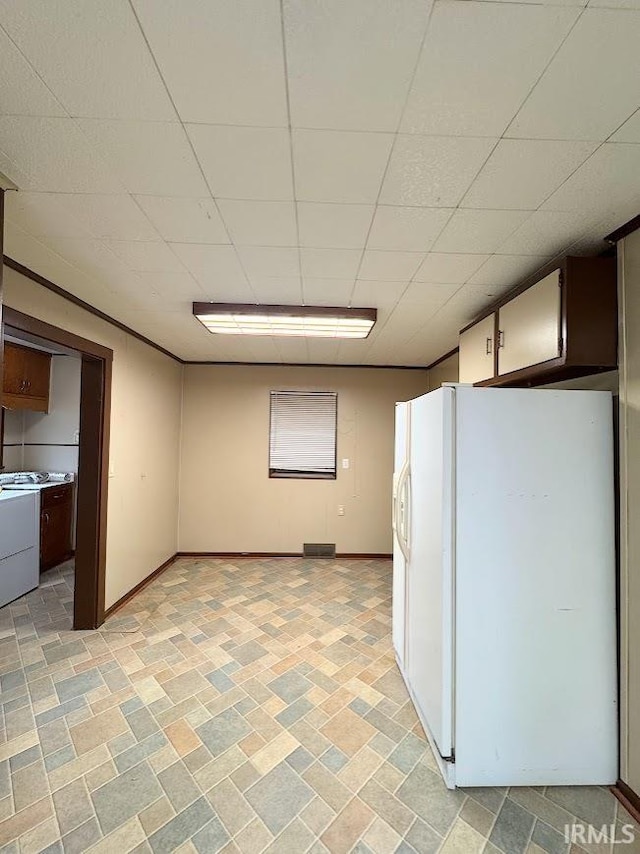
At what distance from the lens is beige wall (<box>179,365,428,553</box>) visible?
15.0ft

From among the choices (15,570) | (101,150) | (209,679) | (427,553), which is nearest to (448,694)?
(427,553)

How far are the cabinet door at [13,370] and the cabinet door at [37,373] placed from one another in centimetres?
8

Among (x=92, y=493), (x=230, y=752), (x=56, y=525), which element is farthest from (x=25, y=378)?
(x=230, y=752)

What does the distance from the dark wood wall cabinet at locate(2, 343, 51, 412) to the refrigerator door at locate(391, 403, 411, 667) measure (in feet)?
14.4

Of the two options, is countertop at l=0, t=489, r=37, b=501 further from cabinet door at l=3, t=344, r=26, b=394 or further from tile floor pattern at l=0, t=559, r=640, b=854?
cabinet door at l=3, t=344, r=26, b=394

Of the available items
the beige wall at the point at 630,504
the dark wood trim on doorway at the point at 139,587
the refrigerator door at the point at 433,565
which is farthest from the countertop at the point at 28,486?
the beige wall at the point at 630,504

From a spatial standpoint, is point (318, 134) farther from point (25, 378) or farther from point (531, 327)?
point (25, 378)

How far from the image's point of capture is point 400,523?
7.32ft

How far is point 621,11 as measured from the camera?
0.77m

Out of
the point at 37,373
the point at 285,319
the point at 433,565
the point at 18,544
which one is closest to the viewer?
the point at 433,565

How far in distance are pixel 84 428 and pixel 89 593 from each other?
1.36 meters

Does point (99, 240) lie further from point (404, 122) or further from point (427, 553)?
point (427, 553)

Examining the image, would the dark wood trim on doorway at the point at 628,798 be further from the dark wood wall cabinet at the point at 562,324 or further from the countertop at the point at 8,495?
the countertop at the point at 8,495

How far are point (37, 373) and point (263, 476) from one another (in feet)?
10.3
